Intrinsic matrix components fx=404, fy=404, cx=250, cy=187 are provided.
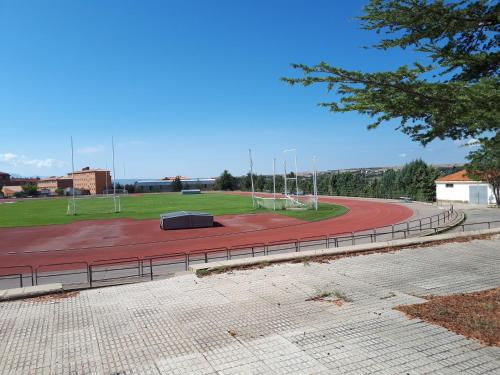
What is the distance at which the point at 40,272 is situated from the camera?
1944 cm

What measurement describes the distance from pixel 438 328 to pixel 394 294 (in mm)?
2641

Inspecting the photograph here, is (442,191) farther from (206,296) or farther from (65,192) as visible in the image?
(65,192)

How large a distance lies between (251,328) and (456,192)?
4732cm

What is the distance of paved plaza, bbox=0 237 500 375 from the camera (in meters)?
7.01

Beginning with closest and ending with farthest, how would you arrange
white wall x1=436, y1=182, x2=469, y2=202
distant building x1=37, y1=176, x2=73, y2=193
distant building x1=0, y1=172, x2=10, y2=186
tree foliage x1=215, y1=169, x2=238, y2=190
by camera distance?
white wall x1=436, y1=182, x2=469, y2=202 → tree foliage x1=215, y1=169, x2=238, y2=190 → distant building x1=37, y1=176, x2=73, y2=193 → distant building x1=0, y1=172, x2=10, y2=186

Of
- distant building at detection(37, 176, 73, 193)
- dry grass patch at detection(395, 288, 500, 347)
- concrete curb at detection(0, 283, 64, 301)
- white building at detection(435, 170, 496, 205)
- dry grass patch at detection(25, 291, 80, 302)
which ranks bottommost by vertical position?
dry grass patch at detection(25, 291, 80, 302)

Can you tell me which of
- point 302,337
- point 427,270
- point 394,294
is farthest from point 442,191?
point 302,337

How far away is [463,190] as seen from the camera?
4784 cm

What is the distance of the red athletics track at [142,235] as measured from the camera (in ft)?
78.3

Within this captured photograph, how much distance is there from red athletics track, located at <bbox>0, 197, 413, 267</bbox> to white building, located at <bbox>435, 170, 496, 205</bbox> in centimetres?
989

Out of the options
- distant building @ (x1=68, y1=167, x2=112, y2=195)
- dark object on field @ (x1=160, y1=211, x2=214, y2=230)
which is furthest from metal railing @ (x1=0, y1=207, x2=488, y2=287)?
distant building @ (x1=68, y1=167, x2=112, y2=195)

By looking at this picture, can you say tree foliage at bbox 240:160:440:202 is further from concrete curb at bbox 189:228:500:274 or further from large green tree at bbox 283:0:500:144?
large green tree at bbox 283:0:500:144

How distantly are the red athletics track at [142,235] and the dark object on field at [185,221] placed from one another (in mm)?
919

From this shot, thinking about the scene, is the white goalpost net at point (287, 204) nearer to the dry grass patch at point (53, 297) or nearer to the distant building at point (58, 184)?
the dry grass patch at point (53, 297)
